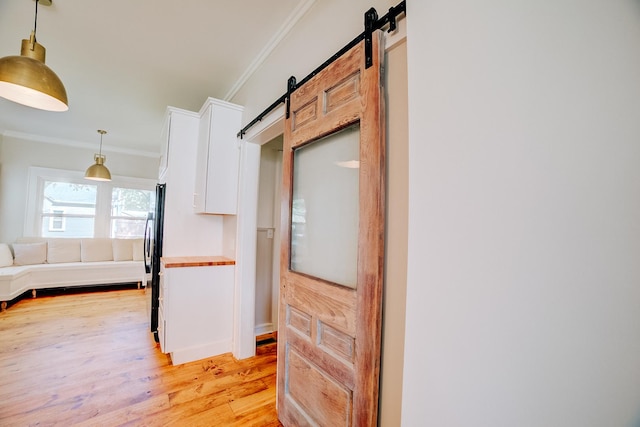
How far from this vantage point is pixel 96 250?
16.6ft

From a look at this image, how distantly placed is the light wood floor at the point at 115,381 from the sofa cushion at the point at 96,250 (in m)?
1.75

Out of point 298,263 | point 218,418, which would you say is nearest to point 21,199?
point 218,418

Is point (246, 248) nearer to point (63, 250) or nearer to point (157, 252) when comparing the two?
point (157, 252)

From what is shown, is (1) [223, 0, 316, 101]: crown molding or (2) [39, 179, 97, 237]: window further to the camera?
(2) [39, 179, 97, 237]: window

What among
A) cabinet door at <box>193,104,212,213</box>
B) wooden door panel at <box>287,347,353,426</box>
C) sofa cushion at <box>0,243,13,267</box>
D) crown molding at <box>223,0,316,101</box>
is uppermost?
crown molding at <box>223,0,316,101</box>

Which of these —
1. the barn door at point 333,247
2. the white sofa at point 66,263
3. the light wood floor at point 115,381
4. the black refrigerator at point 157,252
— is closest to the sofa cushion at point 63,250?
the white sofa at point 66,263

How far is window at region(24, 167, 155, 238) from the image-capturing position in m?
4.85

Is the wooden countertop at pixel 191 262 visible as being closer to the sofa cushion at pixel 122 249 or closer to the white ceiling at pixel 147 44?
the white ceiling at pixel 147 44

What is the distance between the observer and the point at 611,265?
514 mm

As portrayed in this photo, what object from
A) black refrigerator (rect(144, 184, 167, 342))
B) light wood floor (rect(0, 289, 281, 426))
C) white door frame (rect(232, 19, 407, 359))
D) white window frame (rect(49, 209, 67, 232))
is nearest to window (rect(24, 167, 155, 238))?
white window frame (rect(49, 209, 67, 232))

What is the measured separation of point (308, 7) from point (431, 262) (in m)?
1.86

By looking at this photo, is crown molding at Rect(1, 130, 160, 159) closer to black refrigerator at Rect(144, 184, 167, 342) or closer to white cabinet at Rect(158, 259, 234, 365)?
black refrigerator at Rect(144, 184, 167, 342)

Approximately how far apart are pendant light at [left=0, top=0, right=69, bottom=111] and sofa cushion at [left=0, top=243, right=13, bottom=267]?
4289 mm

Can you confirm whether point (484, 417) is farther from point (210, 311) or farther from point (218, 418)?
point (210, 311)
